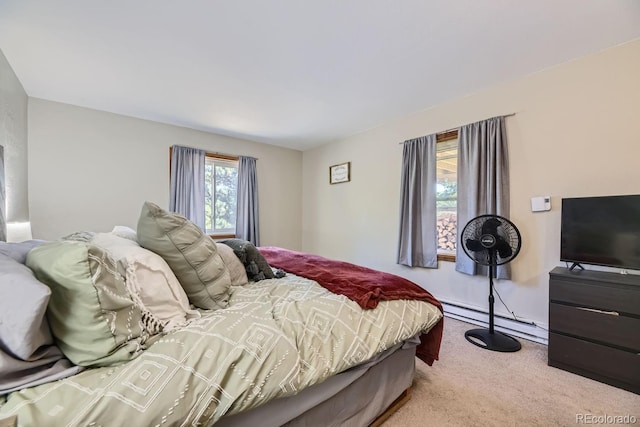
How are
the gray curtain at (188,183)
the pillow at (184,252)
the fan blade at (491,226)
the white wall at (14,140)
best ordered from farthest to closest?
the gray curtain at (188,183)
the fan blade at (491,226)
the white wall at (14,140)
the pillow at (184,252)

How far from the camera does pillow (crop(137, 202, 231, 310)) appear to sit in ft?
4.06

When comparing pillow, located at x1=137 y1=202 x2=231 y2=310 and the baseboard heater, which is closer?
pillow, located at x1=137 y1=202 x2=231 y2=310

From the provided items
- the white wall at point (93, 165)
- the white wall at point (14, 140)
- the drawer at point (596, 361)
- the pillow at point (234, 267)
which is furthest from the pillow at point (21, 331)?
the white wall at point (93, 165)

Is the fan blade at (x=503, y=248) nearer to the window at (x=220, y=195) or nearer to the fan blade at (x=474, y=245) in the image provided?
the fan blade at (x=474, y=245)

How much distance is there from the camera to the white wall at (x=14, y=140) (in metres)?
2.02

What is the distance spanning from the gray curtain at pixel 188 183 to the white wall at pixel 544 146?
8.77 feet

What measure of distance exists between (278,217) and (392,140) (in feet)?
7.72

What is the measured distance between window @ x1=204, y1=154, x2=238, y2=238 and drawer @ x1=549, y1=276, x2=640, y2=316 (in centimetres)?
389

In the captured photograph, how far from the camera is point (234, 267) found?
5.64 ft

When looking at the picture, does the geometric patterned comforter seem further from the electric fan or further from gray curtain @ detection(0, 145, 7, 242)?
gray curtain @ detection(0, 145, 7, 242)

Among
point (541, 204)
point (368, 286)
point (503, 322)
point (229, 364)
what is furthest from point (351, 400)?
point (541, 204)

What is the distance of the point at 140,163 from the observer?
341cm

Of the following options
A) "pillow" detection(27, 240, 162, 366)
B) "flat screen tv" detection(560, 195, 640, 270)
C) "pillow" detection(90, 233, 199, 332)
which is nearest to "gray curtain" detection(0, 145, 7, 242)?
"pillow" detection(90, 233, 199, 332)

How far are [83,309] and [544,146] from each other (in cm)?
328
